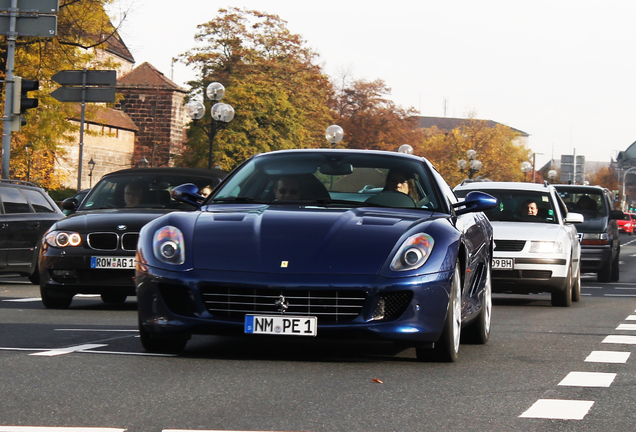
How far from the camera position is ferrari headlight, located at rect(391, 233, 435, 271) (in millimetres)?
6980

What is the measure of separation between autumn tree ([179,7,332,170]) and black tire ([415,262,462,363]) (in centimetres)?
6269

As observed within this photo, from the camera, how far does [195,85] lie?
243 ft

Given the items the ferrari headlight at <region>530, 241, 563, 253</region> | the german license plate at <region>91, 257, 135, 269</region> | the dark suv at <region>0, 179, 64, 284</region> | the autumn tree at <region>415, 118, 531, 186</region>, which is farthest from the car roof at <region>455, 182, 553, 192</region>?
the autumn tree at <region>415, 118, 531, 186</region>

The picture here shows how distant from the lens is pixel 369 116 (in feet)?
326

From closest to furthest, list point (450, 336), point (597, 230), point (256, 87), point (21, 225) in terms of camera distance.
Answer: point (450, 336) < point (21, 225) < point (597, 230) < point (256, 87)

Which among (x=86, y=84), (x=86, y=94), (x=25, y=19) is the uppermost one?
(x=25, y=19)

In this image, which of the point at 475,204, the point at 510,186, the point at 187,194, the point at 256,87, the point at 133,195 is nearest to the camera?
the point at 187,194

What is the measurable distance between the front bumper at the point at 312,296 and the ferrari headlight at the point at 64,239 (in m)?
5.11

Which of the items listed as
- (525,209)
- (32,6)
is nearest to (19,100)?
(32,6)

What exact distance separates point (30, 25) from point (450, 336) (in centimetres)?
1854

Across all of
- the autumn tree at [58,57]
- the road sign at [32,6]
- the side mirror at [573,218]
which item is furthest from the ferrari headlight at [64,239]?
the autumn tree at [58,57]

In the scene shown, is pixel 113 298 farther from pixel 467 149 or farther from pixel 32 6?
pixel 467 149

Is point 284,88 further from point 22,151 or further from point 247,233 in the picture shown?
point 247,233

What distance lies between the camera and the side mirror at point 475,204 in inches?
329
